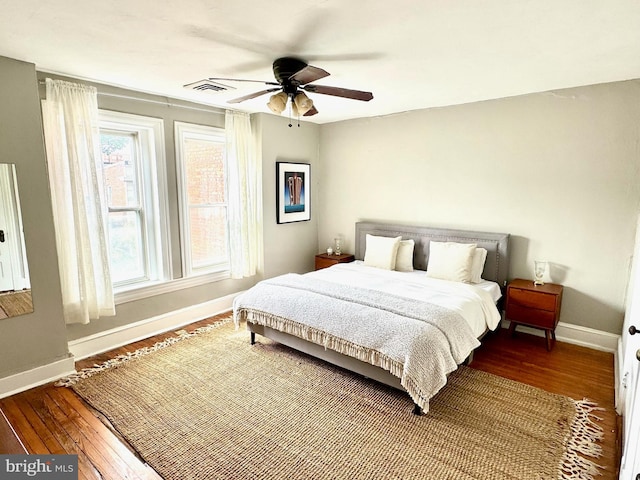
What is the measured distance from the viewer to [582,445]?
2129mm

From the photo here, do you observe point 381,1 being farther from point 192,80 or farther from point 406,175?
point 406,175

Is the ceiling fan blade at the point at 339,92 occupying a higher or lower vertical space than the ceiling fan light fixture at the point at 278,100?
higher

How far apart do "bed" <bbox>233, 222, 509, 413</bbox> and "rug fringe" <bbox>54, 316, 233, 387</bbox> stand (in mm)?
709

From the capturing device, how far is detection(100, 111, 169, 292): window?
11.3 ft

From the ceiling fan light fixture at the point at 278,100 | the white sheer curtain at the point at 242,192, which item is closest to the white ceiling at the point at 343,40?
the ceiling fan light fixture at the point at 278,100

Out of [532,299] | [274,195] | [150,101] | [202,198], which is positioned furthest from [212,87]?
[532,299]

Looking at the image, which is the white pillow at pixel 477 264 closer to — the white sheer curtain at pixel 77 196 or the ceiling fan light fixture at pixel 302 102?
the ceiling fan light fixture at pixel 302 102

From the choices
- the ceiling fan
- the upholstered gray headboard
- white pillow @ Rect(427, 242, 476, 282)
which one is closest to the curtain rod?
the ceiling fan

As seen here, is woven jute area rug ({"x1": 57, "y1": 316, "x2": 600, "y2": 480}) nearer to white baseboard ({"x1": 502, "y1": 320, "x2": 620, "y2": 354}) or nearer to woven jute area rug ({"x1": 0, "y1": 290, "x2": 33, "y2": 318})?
woven jute area rug ({"x1": 0, "y1": 290, "x2": 33, "y2": 318})

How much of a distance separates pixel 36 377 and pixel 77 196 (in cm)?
149

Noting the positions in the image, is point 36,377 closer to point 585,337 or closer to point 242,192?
point 242,192

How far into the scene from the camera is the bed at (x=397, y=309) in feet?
7.90

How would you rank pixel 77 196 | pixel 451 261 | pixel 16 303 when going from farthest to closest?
1. pixel 451 261
2. pixel 77 196
3. pixel 16 303

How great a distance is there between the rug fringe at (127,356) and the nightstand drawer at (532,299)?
10.2 feet
